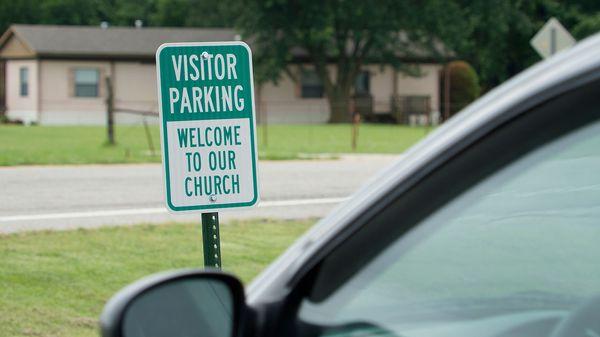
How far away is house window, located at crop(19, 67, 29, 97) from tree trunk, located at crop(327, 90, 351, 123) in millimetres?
14045

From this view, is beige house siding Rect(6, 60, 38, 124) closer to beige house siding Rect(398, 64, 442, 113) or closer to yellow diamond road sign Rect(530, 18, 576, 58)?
beige house siding Rect(398, 64, 442, 113)

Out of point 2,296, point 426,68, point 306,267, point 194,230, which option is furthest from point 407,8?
point 306,267

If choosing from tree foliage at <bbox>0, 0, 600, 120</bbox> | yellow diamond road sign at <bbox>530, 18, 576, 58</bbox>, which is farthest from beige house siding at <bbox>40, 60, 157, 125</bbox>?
yellow diamond road sign at <bbox>530, 18, 576, 58</bbox>

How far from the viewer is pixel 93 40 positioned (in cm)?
5141

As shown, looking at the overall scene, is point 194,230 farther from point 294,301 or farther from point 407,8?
point 407,8

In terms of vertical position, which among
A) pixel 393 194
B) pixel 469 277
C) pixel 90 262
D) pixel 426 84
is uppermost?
pixel 393 194

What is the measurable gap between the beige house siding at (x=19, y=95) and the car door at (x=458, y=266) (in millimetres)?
48668

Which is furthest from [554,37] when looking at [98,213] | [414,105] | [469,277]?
[414,105]

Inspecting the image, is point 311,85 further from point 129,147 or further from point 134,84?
point 129,147

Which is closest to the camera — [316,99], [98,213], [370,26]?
[98,213]

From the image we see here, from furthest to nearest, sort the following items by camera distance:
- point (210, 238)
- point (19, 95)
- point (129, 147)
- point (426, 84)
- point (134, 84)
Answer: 1. point (426, 84)
2. point (134, 84)
3. point (19, 95)
4. point (129, 147)
5. point (210, 238)

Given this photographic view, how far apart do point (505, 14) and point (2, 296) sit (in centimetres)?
4911

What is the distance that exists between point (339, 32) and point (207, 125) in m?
47.7

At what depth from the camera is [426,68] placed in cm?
5594
